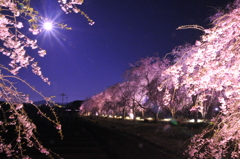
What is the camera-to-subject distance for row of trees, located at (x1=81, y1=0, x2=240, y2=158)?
409 centimetres

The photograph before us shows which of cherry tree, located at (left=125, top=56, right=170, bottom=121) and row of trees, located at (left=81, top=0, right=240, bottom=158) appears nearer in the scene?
row of trees, located at (left=81, top=0, right=240, bottom=158)

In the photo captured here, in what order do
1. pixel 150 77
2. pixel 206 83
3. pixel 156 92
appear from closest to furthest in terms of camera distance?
pixel 206 83
pixel 156 92
pixel 150 77

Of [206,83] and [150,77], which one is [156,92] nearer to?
[150,77]

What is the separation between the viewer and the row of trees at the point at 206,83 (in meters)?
4.09

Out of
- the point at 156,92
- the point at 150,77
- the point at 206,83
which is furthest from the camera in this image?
the point at 150,77

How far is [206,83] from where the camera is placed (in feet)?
14.4

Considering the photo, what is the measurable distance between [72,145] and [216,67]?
646 inches

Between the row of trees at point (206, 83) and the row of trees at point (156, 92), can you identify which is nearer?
the row of trees at point (206, 83)

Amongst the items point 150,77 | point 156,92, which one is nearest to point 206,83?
point 156,92

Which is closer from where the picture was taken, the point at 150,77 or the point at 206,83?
the point at 206,83

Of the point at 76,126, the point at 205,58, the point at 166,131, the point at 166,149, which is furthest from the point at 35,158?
the point at 76,126

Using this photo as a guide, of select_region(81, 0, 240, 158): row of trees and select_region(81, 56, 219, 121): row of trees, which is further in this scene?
select_region(81, 56, 219, 121): row of trees

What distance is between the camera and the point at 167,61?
2108cm

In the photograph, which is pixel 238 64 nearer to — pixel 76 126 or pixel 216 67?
pixel 216 67
